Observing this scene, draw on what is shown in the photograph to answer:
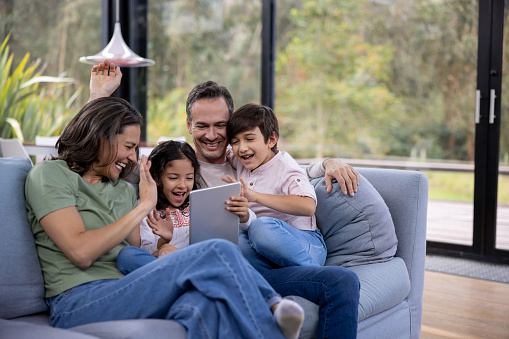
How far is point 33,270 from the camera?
164cm

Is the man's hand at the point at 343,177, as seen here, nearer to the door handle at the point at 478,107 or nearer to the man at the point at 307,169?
the man at the point at 307,169

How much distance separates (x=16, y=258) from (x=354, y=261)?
4.11 ft

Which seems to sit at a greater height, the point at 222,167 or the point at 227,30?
the point at 227,30

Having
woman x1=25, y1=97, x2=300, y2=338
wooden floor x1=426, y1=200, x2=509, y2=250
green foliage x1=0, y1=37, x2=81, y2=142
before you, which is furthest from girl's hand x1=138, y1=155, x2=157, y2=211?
wooden floor x1=426, y1=200, x2=509, y2=250

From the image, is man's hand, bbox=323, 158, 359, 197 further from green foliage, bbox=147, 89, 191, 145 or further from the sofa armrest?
green foliage, bbox=147, 89, 191, 145

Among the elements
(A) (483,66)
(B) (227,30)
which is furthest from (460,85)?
(B) (227,30)

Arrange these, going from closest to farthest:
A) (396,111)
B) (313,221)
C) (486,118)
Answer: (313,221)
(486,118)
(396,111)

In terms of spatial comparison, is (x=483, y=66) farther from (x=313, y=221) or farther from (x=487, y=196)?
(x=313, y=221)

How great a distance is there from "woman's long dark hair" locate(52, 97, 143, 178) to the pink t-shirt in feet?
2.09

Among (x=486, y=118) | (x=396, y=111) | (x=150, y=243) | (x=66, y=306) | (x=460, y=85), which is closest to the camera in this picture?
(x=66, y=306)

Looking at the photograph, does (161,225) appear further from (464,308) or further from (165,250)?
(464,308)

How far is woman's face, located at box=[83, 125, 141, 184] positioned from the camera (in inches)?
69.5

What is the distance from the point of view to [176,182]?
207 centimetres

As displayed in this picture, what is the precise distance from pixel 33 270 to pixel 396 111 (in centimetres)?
401
